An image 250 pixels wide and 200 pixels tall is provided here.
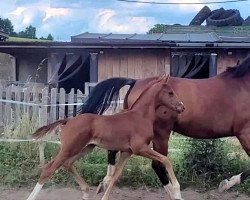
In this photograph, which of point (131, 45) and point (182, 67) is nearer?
point (131, 45)

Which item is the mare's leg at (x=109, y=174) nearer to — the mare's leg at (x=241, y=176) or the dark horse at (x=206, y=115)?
the dark horse at (x=206, y=115)

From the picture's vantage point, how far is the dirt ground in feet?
22.7

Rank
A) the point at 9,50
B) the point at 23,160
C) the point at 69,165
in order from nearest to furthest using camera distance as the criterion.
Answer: the point at 69,165 < the point at 23,160 < the point at 9,50

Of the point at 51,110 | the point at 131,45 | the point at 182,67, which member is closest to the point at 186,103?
the point at 51,110

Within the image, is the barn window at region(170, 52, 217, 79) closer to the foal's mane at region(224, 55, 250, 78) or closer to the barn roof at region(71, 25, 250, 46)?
the barn roof at region(71, 25, 250, 46)

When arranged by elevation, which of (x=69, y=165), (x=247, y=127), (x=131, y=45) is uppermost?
(x=131, y=45)

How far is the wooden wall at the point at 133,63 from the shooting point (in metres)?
15.1

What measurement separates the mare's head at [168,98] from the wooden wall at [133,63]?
28.8ft

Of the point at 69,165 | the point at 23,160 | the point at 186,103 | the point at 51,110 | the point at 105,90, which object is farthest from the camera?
the point at 51,110

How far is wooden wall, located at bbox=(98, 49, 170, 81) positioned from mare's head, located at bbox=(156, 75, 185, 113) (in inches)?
346

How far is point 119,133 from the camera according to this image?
6035 mm

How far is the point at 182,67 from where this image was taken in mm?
16078

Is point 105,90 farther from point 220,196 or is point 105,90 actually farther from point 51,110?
point 51,110

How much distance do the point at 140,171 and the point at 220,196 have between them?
3.94 ft
